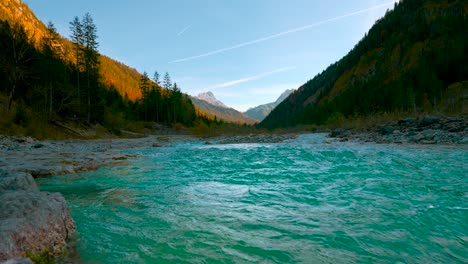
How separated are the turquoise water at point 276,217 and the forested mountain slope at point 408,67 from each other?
28188 mm

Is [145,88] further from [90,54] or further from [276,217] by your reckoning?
[276,217]

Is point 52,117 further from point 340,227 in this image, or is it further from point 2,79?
point 340,227

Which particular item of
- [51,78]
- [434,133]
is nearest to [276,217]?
[434,133]

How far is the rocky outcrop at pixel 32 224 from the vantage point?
2.40 meters

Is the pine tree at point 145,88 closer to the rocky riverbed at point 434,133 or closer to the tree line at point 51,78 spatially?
the tree line at point 51,78

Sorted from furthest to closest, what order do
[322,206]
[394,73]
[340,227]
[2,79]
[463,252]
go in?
[394,73] < [2,79] < [322,206] < [340,227] < [463,252]

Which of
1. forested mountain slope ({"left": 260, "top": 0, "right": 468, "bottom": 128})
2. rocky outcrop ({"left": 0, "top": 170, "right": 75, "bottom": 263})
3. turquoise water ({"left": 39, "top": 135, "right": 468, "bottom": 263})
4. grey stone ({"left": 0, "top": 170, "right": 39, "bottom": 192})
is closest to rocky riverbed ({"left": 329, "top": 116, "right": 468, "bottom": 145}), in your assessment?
turquoise water ({"left": 39, "top": 135, "right": 468, "bottom": 263})

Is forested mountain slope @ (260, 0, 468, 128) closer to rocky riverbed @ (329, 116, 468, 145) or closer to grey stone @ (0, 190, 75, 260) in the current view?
rocky riverbed @ (329, 116, 468, 145)

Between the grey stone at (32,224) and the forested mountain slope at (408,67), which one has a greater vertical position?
the forested mountain slope at (408,67)

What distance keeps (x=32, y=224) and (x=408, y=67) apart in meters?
95.4

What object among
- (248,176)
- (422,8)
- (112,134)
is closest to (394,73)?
(422,8)

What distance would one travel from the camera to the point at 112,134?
3503cm

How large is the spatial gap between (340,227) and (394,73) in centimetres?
9398

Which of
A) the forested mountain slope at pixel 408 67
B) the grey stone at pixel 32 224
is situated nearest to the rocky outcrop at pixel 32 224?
the grey stone at pixel 32 224
